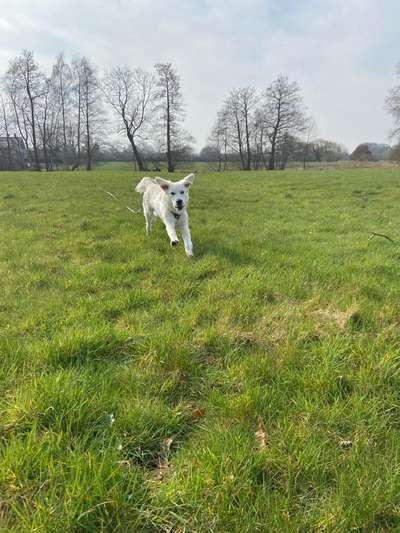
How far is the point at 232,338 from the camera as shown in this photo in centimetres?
316

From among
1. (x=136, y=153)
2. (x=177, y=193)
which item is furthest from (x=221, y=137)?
(x=177, y=193)

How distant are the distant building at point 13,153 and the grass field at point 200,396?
60679mm

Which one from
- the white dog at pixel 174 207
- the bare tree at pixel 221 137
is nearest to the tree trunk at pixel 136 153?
the bare tree at pixel 221 137

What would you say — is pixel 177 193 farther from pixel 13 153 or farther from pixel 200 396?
pixel 13 153

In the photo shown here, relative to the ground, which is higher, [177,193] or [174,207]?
[177,193]

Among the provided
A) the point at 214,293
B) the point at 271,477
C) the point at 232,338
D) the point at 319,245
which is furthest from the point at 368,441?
the point at 319,245

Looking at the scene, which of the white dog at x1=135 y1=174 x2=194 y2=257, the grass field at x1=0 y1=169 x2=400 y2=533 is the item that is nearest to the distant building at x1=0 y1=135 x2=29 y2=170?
the white dog at x1=135 y1=174 x2=194 y2=257

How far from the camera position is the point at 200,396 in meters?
2.47

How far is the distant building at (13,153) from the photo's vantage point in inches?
2188

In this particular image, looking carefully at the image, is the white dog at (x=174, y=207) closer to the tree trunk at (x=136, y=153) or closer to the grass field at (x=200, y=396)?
the grass field at (x=200, y=396)

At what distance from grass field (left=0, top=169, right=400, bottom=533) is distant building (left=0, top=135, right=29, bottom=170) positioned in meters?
60.7

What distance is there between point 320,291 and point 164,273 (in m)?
2.28

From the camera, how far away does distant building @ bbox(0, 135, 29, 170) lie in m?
55.6

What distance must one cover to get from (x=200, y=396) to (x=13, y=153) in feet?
220
